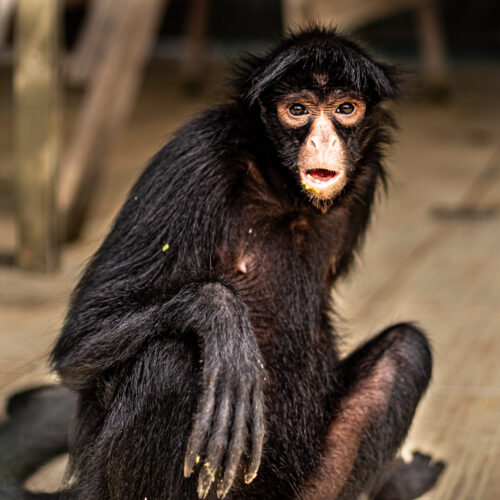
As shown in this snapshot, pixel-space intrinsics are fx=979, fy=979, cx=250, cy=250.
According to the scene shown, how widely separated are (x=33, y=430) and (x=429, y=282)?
343 centimetres

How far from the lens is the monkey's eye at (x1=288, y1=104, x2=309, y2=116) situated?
11.5 ft

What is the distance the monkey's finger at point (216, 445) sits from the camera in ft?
9.56

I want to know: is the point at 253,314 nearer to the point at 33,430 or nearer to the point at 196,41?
the point at 33,430

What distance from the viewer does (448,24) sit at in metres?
15.5

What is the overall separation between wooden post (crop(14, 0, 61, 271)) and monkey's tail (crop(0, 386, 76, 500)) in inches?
94.9

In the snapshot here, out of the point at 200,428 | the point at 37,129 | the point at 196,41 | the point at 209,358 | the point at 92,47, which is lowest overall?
the point at 200,428

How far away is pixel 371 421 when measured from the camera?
354 centimetres

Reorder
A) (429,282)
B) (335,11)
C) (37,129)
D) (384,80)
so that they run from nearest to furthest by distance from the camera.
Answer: (384,80) → (37,129) → (429,282) → (335,11)

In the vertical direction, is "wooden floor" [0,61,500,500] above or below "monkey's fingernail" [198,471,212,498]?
above

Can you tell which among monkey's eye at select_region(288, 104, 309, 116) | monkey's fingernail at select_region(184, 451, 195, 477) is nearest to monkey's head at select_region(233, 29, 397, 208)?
monkey's eye at select_region(288, 104, 309, 116)

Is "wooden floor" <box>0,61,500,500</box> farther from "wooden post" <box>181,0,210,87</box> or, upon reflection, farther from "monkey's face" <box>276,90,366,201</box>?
A: "wooden post" <box>181,0,210,87</box>

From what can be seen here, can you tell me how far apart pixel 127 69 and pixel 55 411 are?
3584 mm

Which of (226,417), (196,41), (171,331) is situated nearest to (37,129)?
(171,331)

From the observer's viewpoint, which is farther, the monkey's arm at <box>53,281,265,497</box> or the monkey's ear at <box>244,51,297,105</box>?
the monkey's ear at <box>244,51,297,105</box>
